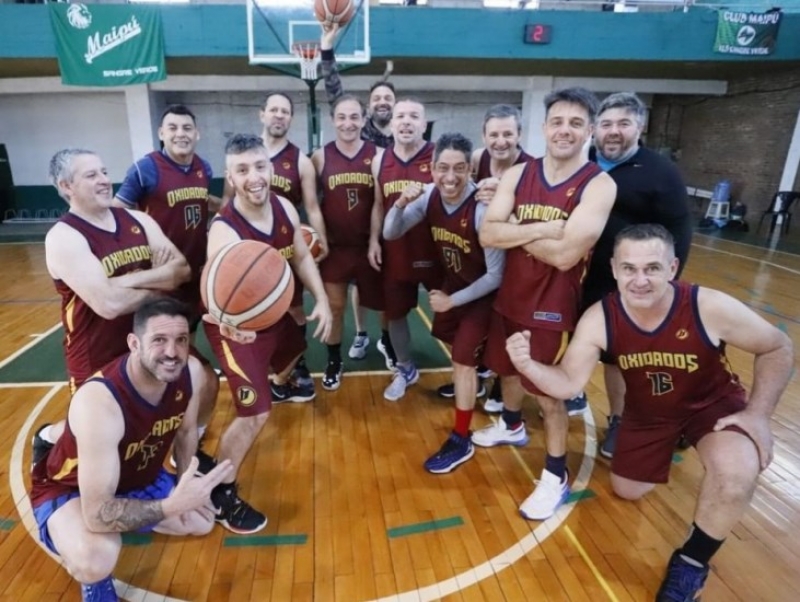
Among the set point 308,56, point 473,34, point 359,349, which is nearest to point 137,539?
point 359,349

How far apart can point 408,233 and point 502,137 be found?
2.80 feet

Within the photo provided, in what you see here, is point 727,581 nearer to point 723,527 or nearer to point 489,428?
point 723,527

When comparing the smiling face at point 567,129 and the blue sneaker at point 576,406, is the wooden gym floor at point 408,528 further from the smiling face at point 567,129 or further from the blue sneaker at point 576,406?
the smiling face at point 567,129

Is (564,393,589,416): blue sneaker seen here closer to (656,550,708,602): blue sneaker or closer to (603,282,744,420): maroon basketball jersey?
(603,282,744,420): maroon basketball jersey

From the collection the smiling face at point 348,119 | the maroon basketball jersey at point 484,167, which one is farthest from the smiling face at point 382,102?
the maroon basketball jersey at point 484,167

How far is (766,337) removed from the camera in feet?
6.71

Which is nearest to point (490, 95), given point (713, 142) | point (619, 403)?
point (713, 142)

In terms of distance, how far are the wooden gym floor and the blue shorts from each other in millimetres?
267

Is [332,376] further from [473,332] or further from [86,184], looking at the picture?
[86,184]

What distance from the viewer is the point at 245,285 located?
2.28 m

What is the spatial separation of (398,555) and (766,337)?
5.68 ft

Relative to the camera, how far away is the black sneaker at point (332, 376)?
3.85 metres

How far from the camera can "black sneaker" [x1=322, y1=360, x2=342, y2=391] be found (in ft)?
12.6

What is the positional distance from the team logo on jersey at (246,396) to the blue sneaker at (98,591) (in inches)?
31.8
